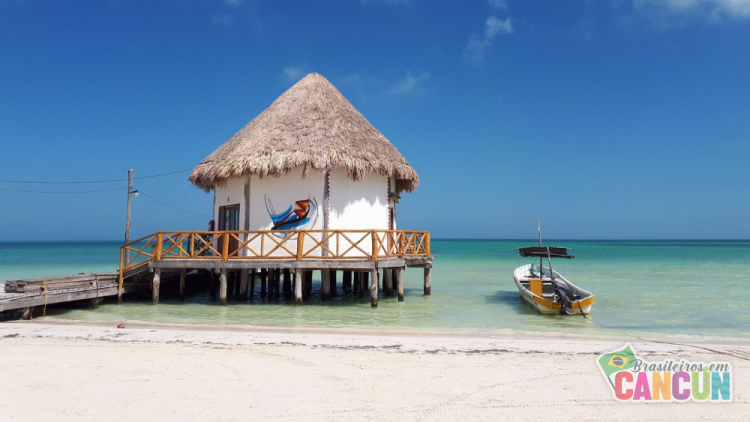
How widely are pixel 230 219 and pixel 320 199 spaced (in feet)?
10.4

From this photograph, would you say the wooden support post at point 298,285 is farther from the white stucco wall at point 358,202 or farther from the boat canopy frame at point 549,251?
the boat canopy frame at point 549,251

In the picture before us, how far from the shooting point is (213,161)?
15102mm

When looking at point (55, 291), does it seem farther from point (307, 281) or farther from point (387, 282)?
point (387, 282)

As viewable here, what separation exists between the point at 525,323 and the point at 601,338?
222 centimetres

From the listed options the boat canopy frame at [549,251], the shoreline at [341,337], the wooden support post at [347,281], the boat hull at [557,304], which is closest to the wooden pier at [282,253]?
the shoreline at [341,337]

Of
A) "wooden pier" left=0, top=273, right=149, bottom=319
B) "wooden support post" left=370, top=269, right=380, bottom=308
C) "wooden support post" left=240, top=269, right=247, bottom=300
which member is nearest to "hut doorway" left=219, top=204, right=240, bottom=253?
"wooden support post" left=240, top=269, right=247, bottom=300

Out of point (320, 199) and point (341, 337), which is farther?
point (320, 199)

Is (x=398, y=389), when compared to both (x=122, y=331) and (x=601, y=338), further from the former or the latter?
(x=122, y=331)

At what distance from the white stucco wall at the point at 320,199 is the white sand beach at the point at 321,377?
4.98 m

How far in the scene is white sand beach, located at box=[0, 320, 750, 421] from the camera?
479cm

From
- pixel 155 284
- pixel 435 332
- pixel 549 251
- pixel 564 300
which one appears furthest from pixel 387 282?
pixel 155 284

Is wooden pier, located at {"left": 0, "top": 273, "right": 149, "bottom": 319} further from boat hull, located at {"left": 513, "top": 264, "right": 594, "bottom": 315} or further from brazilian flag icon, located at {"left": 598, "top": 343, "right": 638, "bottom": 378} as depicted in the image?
brazilian flag icon, located at {"left": 598, "top": 343, "right": 638, "bottom": 378}

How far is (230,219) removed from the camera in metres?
14.9

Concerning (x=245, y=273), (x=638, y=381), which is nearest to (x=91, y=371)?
(x=638, y=381)
